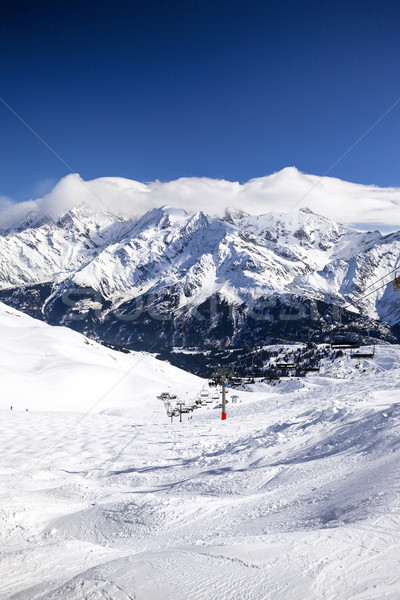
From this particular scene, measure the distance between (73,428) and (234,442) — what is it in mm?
16598

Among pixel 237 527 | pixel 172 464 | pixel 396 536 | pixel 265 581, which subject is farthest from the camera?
pixel 172 464

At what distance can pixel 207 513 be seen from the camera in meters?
11.4

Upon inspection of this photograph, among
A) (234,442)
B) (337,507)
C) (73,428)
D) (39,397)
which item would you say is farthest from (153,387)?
(337,507)

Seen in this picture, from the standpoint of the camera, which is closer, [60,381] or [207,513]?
[207,513]

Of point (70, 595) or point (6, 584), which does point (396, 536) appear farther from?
point (6, 584)

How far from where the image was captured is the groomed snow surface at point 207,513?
6.06m

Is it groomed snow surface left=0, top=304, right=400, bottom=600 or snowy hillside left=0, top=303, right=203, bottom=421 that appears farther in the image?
snowy hillside left=0, top=303, right=203, bottom=421

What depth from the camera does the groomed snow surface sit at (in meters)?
6.06

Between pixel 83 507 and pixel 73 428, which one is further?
pixel 73 428

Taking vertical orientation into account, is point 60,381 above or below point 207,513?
above

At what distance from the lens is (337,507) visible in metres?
9.46

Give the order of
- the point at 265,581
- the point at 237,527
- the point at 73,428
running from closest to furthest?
the point at 265,581, the point at 237,527, the point at 73,428

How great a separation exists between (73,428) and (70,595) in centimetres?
2904

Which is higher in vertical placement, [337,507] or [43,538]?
[337,507]
